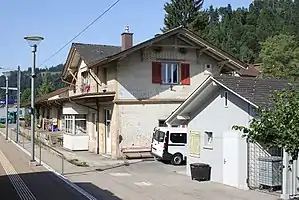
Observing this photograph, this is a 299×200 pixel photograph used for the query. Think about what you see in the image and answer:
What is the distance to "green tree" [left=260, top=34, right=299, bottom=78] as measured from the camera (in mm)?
48344

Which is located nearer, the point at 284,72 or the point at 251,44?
the point at 284,72

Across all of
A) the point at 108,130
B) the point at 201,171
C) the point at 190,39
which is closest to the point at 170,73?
the point at 190,39

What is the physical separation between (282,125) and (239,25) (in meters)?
84.7

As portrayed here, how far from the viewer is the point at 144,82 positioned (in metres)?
30.4

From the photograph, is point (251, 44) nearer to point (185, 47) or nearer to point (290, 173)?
point (185, 47)

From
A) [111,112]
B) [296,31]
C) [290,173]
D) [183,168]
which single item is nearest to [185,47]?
[111,112]

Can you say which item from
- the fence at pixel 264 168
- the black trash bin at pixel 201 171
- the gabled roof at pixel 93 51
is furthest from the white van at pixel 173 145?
the gabled roof at pixel 93 51

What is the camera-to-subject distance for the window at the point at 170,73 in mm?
31145

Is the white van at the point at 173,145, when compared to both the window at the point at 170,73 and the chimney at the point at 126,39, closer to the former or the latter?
the window at the point at 170,73

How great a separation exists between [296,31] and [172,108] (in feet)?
149

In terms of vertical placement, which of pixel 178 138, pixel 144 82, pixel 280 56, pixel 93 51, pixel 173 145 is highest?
pixel 280 56

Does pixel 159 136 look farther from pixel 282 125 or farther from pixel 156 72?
pixel 282 125

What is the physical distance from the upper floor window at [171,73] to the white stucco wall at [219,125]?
8998mm

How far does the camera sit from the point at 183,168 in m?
25.2
